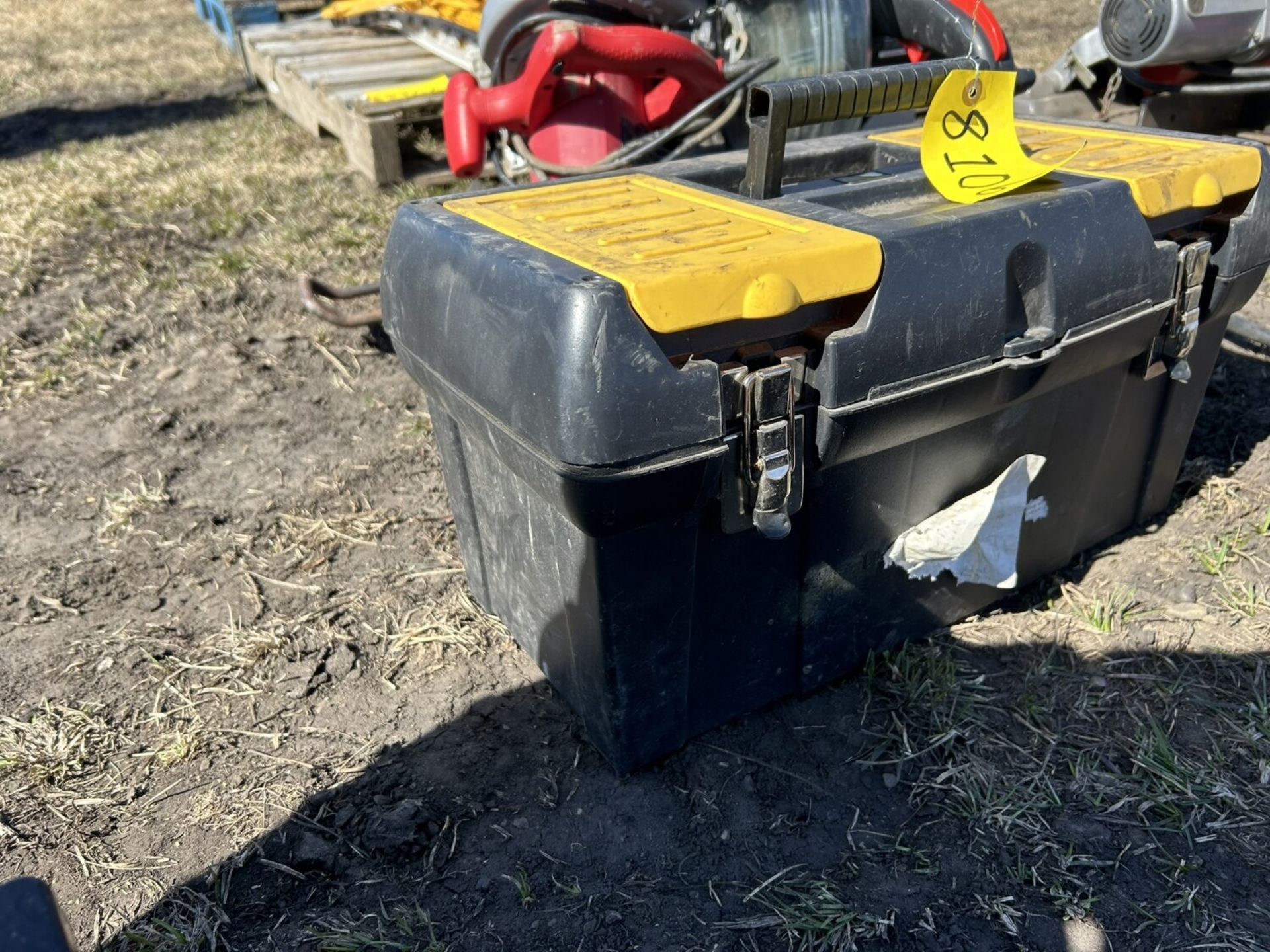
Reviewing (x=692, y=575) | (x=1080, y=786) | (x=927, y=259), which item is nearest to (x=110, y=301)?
(x=692, y=575)

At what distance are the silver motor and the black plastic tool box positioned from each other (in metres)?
0.95

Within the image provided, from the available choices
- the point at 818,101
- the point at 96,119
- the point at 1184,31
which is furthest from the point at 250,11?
the point at 818,101

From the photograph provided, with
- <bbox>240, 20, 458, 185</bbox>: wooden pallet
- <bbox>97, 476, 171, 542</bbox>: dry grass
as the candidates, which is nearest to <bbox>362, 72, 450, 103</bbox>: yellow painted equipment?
<bbox>240, 20, 458, 185</bbox>: wooden pallet

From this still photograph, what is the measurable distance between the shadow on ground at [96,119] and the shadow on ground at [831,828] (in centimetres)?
424

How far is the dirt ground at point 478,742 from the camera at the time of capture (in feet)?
4.04

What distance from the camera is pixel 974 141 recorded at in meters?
1.31

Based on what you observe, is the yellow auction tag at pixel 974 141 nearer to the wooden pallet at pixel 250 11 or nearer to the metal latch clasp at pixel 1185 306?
the metal latch clasp at pixel 1185 306

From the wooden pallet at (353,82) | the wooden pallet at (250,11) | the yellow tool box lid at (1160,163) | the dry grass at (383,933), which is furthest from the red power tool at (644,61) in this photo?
the wooden pallet at (250,11)

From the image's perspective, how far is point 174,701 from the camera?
1583 mm

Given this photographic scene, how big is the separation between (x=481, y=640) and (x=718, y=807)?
53 centimetres

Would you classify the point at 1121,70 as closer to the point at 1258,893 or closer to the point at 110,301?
the point at 1258,893

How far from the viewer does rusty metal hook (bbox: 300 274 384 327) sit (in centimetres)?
229

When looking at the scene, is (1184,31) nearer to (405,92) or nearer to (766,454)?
(766,454)

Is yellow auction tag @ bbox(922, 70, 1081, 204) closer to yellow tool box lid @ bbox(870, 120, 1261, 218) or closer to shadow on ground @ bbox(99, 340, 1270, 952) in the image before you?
yellow tool box lid @ bbox(870, 120, 1261, 218)
